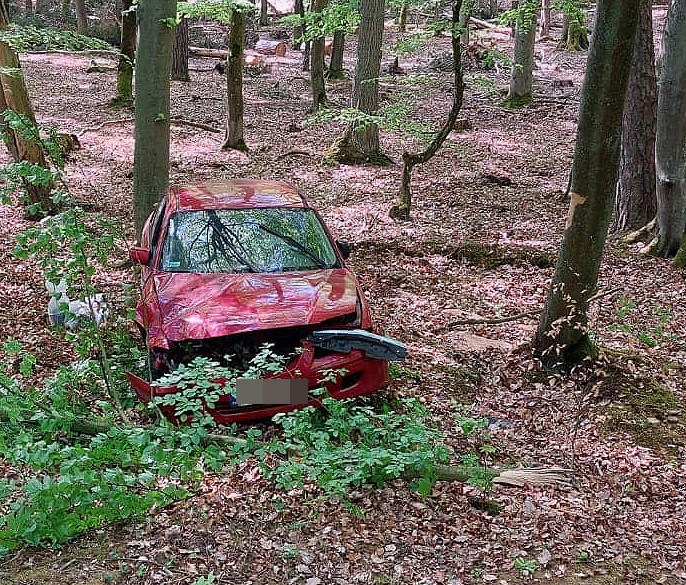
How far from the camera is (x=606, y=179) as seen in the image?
5.67 meters

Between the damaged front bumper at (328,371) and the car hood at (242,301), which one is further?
the car hood at (242,301)

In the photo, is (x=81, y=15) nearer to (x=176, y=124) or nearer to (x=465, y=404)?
(x=176, y=124)

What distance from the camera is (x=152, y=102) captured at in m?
8.17

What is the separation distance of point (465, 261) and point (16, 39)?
20.2ft

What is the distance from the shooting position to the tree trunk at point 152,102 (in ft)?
25.7

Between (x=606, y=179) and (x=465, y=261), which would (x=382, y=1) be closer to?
(x=465, y=261)

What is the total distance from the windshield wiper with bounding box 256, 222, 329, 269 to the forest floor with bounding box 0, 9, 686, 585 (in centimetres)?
126

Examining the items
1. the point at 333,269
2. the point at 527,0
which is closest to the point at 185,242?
the point at 333,269

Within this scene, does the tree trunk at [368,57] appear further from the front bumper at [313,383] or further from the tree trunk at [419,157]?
the front bumper at [313,383]

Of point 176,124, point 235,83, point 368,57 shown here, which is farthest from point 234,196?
point 176,124

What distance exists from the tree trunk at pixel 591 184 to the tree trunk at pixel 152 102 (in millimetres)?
4632

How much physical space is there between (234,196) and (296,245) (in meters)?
0.92

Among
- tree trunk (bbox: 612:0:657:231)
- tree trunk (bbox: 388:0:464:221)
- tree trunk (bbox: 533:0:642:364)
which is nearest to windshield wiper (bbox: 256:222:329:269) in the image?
tree trunk (bbox: 533:0:642:364)

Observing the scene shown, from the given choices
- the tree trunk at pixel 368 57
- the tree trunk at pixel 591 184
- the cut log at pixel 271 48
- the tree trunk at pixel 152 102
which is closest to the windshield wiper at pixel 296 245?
the tree trunk at pixel 591 184
